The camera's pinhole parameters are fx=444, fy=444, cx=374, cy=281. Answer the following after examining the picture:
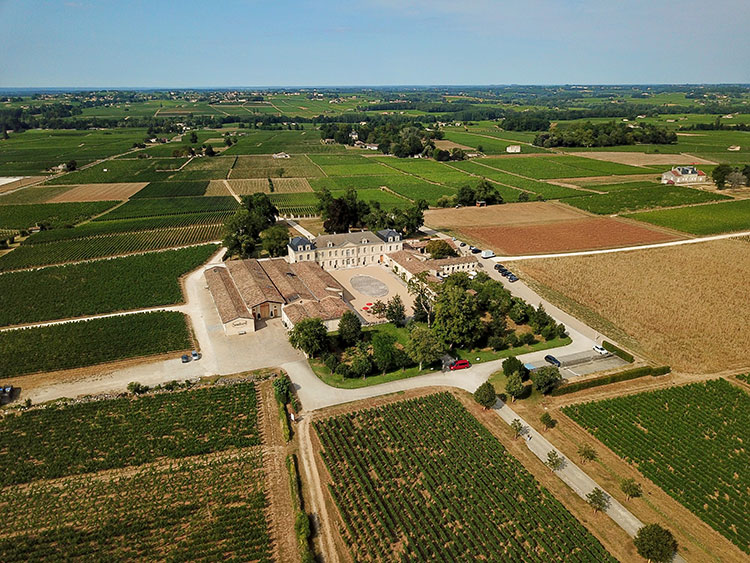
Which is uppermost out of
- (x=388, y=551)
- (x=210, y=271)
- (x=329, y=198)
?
(x=329, y=198)

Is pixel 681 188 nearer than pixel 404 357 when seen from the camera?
No

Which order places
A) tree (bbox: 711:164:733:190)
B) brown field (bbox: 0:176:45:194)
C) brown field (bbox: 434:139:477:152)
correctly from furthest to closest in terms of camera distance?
brown field (bbox: 434:139:477:152) < brown field (bbox: 0:176:45:194) < tree (bbox: 711:164:733:190)

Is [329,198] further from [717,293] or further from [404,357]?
[717,293]

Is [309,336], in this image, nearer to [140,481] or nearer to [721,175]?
[140,481]

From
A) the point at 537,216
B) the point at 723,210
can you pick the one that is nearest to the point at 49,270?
the point at 537,216

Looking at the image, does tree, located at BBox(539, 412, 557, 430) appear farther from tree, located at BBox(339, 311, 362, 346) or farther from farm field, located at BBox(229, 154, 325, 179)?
farm field, located at BBox(229, 154, 325, 179)

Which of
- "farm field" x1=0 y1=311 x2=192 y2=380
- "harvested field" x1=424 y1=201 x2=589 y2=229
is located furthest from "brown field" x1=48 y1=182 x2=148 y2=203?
"harvested field" x1=424 y1=201 x2=589 y2=229
